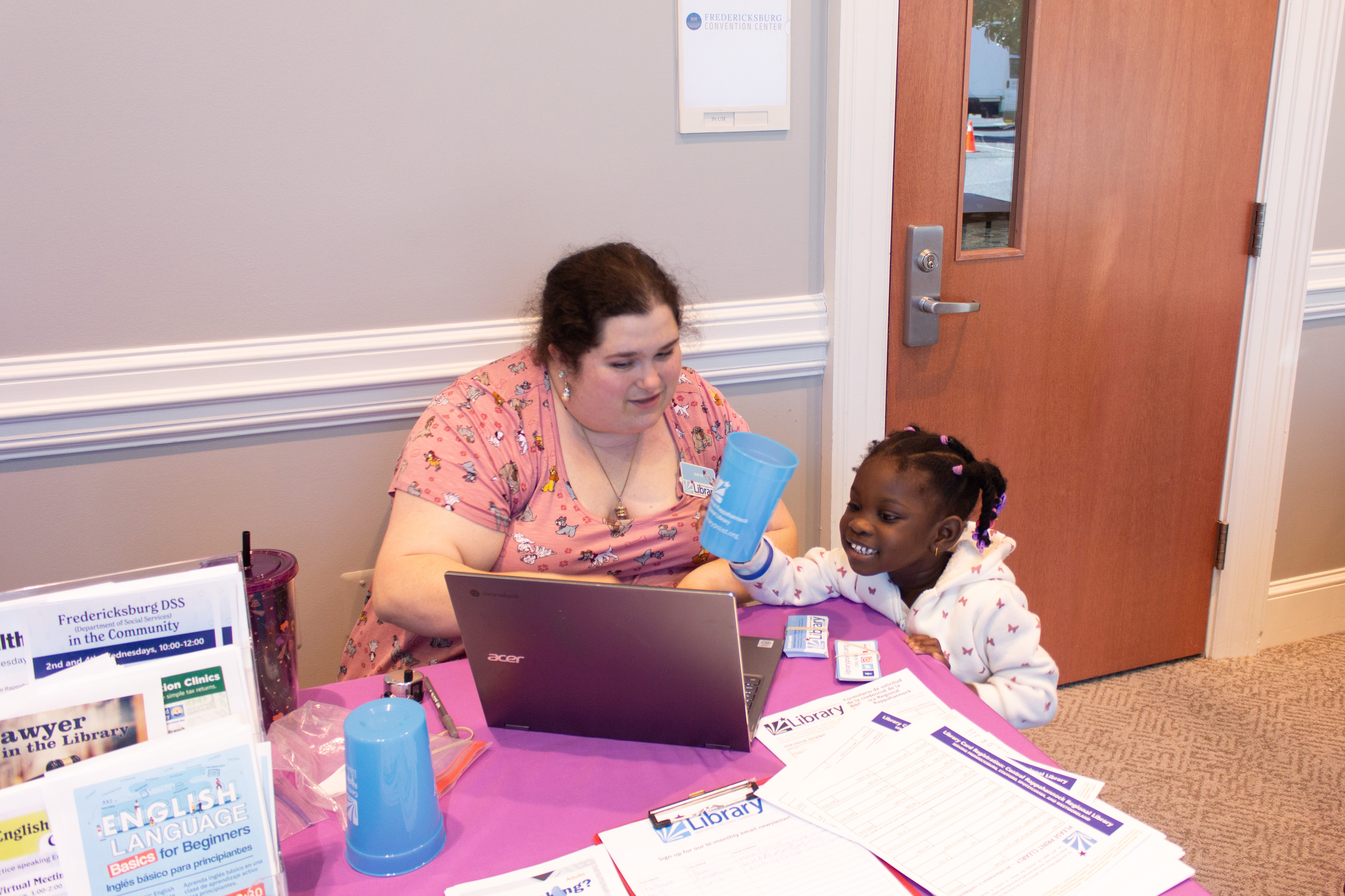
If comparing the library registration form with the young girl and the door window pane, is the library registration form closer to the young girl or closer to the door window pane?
the young girl

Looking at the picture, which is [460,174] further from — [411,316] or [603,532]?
[603,532]

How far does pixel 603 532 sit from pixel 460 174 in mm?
745

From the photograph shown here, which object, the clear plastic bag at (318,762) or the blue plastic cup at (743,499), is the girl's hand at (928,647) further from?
the clear plastic bag at (318,762)

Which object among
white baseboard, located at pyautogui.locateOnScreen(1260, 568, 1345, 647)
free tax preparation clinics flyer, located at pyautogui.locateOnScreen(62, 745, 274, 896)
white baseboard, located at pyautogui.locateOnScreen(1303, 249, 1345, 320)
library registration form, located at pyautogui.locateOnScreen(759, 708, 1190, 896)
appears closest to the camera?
free tax preparation clinics flyer, located at pyautogui.locateOnScreen(62, 745, 274, 896)

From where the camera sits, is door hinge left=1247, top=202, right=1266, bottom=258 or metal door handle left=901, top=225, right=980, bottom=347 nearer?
metal door handle left=901, top=225, right=980, bottom=347

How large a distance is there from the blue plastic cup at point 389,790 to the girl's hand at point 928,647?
2.17 feet

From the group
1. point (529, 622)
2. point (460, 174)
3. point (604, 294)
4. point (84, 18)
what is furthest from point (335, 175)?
point (529, 622)

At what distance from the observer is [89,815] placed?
2.25ft

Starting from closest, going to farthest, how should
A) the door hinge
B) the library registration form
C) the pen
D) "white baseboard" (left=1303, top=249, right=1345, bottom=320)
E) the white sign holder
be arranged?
the library registration form → the pen → the white sign holder → the door hinge → "white baseboard" (left=1303, top=249, right=1345, bottom=320)

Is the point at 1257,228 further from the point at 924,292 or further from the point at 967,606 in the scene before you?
the point at 967,606

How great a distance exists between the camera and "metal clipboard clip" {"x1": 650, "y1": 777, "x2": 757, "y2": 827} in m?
0.89

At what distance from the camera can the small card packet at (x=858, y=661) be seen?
113cm

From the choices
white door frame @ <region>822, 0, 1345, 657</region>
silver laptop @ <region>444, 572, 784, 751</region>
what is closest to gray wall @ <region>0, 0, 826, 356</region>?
white door frame @ <region>822, 0, 1345, 657</region>

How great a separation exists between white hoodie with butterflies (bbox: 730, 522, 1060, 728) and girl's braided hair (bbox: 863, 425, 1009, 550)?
4 centimetres
